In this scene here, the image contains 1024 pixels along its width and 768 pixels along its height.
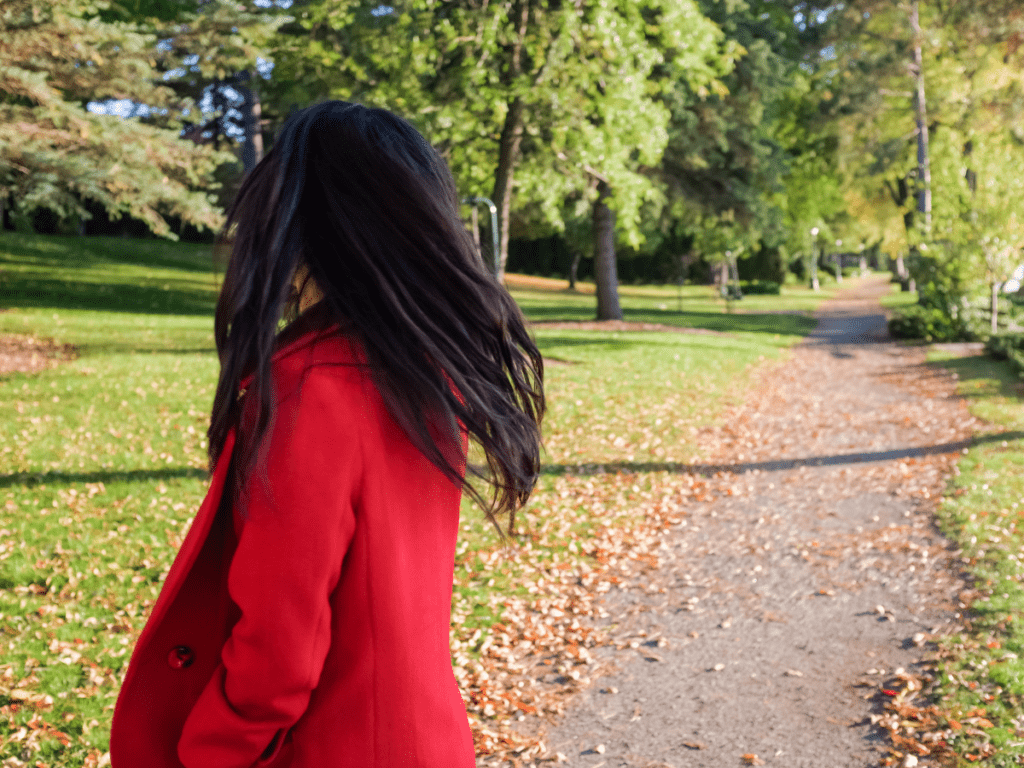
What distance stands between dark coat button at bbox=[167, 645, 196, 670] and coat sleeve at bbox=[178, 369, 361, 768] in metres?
0.08

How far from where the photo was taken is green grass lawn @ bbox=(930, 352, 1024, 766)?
4064 millimetres

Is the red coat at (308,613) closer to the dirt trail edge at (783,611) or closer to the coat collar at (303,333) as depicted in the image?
the coat collar at (303,333)

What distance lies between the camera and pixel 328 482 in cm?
126

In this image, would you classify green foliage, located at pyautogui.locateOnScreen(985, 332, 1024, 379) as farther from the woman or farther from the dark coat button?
the dark coat button

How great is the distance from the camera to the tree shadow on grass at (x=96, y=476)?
7.75m

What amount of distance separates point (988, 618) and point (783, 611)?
3.97 ft

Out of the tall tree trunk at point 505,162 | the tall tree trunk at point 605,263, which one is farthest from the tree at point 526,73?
the tall tree trunk at point 605,263

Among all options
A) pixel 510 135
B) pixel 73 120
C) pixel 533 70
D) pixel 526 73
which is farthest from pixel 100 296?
pixel 533 70

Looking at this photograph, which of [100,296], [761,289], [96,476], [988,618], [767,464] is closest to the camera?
[988,618]

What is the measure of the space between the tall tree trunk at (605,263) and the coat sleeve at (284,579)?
23.0 m

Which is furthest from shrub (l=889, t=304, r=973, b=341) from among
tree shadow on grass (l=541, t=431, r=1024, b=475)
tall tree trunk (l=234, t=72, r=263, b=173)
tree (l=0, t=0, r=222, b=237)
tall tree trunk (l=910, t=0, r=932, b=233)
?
tall tree trunk (l=234, t=72, r=263, b=173)

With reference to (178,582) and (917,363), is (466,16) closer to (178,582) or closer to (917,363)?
(917,363)

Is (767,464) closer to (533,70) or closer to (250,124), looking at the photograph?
(533,70)

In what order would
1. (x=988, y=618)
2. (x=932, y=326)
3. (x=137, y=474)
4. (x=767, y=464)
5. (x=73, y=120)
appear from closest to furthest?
(x=988, y=618), (x=137, y=474), (x=767, y=464), (x=73, y=120), (x=932, y=326)
